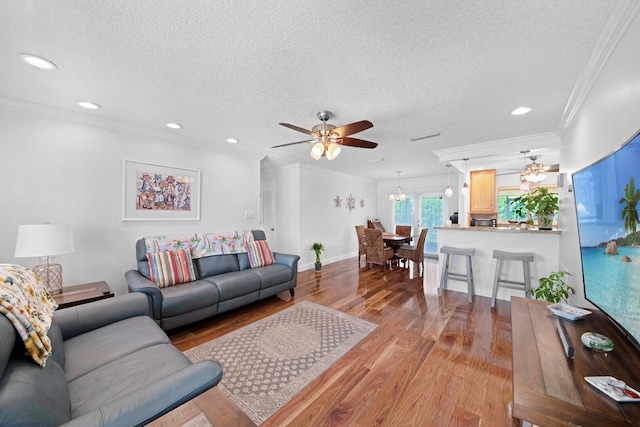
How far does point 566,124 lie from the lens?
2.67 metres

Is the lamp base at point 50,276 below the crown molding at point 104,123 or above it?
below

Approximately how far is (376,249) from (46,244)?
16.3 feet

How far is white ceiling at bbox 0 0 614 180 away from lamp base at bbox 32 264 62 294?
5.41 feet

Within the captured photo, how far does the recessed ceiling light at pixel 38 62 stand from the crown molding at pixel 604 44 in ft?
11.7

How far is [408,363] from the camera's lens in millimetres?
2080

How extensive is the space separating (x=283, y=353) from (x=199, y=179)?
9.28 feet

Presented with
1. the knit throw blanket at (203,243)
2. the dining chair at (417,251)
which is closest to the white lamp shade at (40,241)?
the knit throw blanket at (203,243)

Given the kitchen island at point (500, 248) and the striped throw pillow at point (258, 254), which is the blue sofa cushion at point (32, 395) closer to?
the striped throw pillow at point (258, 254)

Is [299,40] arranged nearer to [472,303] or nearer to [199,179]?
[199,179]

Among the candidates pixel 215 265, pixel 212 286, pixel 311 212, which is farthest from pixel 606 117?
pixel 311 212

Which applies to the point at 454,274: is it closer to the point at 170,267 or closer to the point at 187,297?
the point at 187,297

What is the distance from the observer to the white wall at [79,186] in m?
2.40

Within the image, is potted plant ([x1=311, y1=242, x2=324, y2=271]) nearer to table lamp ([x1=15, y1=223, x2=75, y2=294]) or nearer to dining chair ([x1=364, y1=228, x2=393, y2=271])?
dining chair ([x1=364, y1=228, x2=393, y2=271])

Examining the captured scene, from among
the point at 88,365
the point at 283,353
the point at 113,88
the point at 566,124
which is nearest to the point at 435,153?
the point at 566,124
